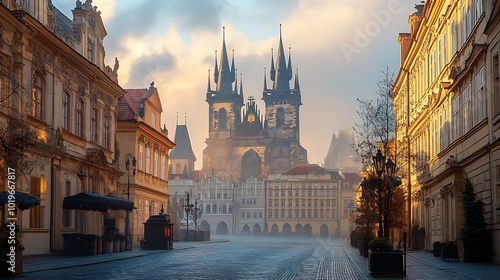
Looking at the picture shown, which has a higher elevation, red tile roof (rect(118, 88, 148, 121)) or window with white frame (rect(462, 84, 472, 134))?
red tile roof (rect(118, 88, 148, 121))

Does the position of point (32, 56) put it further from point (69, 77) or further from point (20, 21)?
point (69, 77)

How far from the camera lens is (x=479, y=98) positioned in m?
29.5

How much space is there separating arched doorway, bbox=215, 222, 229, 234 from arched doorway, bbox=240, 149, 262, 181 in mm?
→ 22265

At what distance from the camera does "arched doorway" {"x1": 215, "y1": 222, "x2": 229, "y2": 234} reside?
174 m

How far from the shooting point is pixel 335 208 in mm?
167125

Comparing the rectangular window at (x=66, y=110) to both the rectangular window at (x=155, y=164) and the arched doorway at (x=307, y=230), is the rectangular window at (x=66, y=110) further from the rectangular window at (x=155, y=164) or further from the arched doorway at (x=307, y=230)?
the arched doorway at (x=307, y=230)

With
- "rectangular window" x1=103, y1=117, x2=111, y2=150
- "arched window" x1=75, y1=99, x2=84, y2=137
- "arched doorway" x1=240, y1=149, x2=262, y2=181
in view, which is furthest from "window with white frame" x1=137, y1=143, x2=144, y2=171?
"arched doorway" x1=240, y1=149, x2=262, y2=181

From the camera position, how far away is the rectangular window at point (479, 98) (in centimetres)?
2873

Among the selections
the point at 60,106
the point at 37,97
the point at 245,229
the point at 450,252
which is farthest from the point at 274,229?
the point at 450,252

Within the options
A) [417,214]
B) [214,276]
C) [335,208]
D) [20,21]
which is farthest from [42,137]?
[335,208]

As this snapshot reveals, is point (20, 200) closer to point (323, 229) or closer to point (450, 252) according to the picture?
point (450, 252)

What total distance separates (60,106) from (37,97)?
9.93 ft

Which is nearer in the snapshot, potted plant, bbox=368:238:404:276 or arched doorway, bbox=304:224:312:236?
potted plant, bbox=368:238:404:276

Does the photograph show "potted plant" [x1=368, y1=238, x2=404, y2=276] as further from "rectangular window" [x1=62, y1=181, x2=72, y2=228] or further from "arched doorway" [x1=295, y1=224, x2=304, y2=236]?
"arched doorway" [x1=295, y1=224, x2=304, y2=236]
